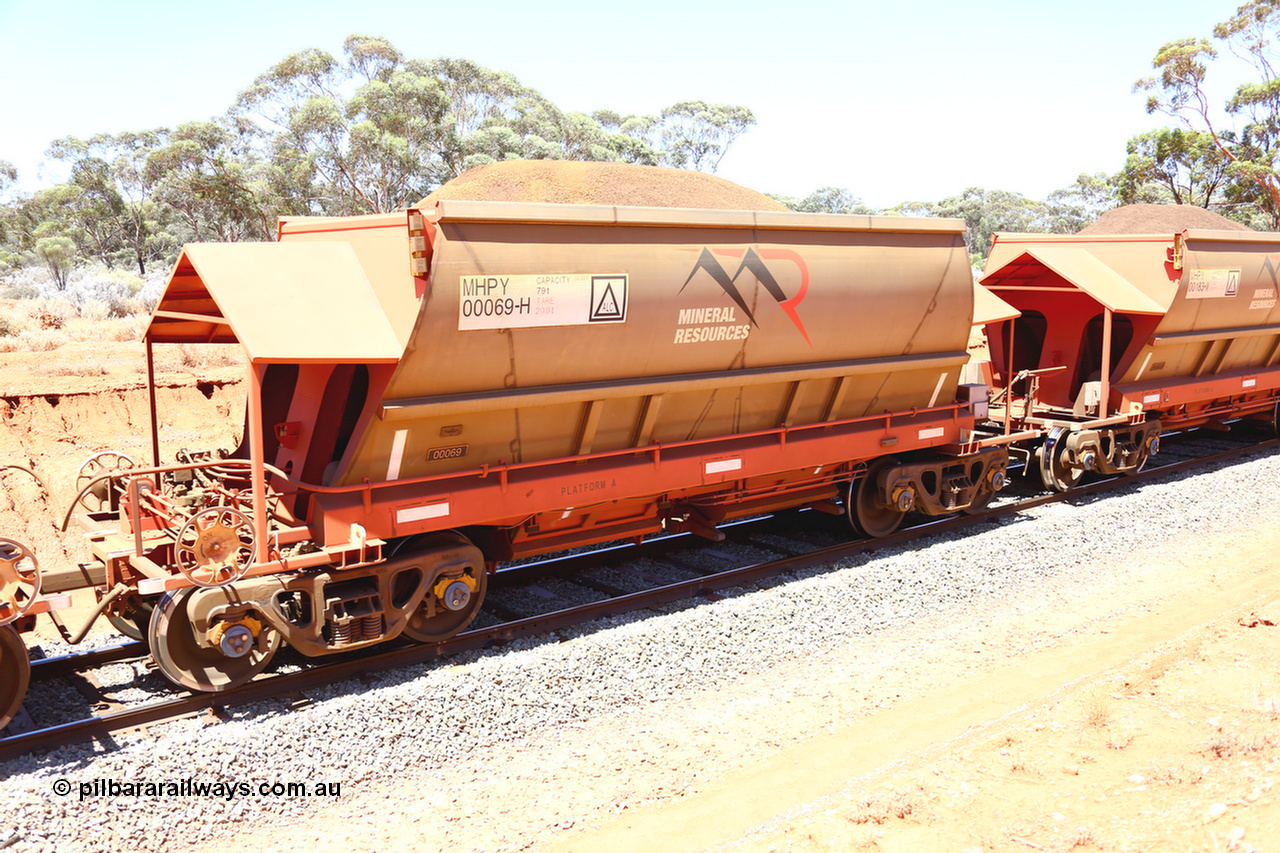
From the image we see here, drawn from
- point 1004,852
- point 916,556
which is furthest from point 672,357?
point 1004,852

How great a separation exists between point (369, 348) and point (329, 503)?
→ 131 cm

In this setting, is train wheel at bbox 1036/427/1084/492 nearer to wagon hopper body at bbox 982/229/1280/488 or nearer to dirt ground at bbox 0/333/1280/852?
wagon hopper body at bbox 982/229/1280/488

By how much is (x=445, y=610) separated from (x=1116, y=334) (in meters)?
11.1

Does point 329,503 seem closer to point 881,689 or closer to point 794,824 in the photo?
point 794,824

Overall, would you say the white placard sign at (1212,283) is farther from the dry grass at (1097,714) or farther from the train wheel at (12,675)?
the train wheel at (12,675)

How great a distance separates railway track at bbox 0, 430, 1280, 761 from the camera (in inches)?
270

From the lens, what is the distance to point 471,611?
8141 mm

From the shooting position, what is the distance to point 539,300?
7.75m

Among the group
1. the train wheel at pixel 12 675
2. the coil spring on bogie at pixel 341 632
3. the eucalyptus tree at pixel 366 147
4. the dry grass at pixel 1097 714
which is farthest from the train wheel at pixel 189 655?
the eucalyptus tree at pixel 366 147

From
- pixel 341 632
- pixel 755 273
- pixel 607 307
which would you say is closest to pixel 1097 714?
pixel 755 273

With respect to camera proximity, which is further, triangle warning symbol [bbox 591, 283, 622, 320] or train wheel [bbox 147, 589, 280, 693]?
triangle warning symbol [bbox 591, 283, 622, 320]

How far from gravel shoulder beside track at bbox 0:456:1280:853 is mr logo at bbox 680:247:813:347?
2.88 m

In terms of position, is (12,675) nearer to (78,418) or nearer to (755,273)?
(755,273)

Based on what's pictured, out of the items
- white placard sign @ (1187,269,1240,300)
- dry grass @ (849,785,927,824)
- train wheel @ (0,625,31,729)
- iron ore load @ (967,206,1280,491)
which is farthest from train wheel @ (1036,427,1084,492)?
train wheel @ (0,625,31,729)
